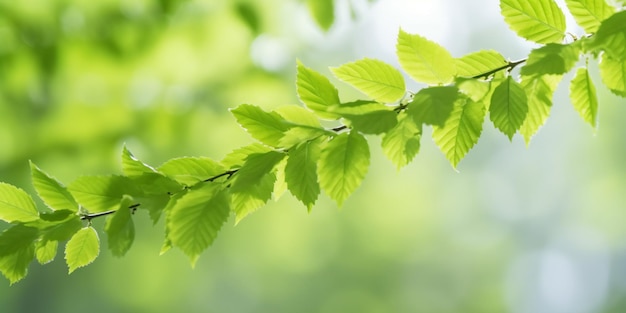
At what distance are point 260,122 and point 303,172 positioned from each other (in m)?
0.07

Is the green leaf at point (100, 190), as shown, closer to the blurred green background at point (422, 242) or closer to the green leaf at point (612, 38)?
the green leaf at point (612, 38)

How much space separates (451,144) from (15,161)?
1.73 m

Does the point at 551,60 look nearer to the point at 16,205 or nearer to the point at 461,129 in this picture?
the point at 461,129

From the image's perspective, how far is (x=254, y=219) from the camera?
9266mm

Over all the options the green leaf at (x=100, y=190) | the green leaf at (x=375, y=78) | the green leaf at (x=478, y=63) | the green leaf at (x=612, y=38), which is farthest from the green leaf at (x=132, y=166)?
the green leaf at (x=612, y=38)

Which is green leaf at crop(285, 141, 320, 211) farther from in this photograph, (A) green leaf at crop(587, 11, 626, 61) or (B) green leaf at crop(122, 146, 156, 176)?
(A) green leaf at crop(587, 11, 626, 61)

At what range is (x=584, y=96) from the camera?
0.75 metres

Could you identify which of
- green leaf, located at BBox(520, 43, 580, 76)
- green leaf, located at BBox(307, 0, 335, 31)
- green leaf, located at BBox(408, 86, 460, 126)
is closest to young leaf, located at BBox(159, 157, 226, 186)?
green leaf, located at BBox(408, 86, 460, 126)

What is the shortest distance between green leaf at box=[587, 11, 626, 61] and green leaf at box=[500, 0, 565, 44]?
6 centimetres

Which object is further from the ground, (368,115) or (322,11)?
(322,11)

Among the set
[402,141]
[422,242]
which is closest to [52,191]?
[402,141]

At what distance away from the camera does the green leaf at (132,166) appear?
0.70 meters

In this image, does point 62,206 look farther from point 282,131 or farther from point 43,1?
point 43,1

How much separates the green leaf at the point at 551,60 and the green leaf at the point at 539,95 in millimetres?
49
